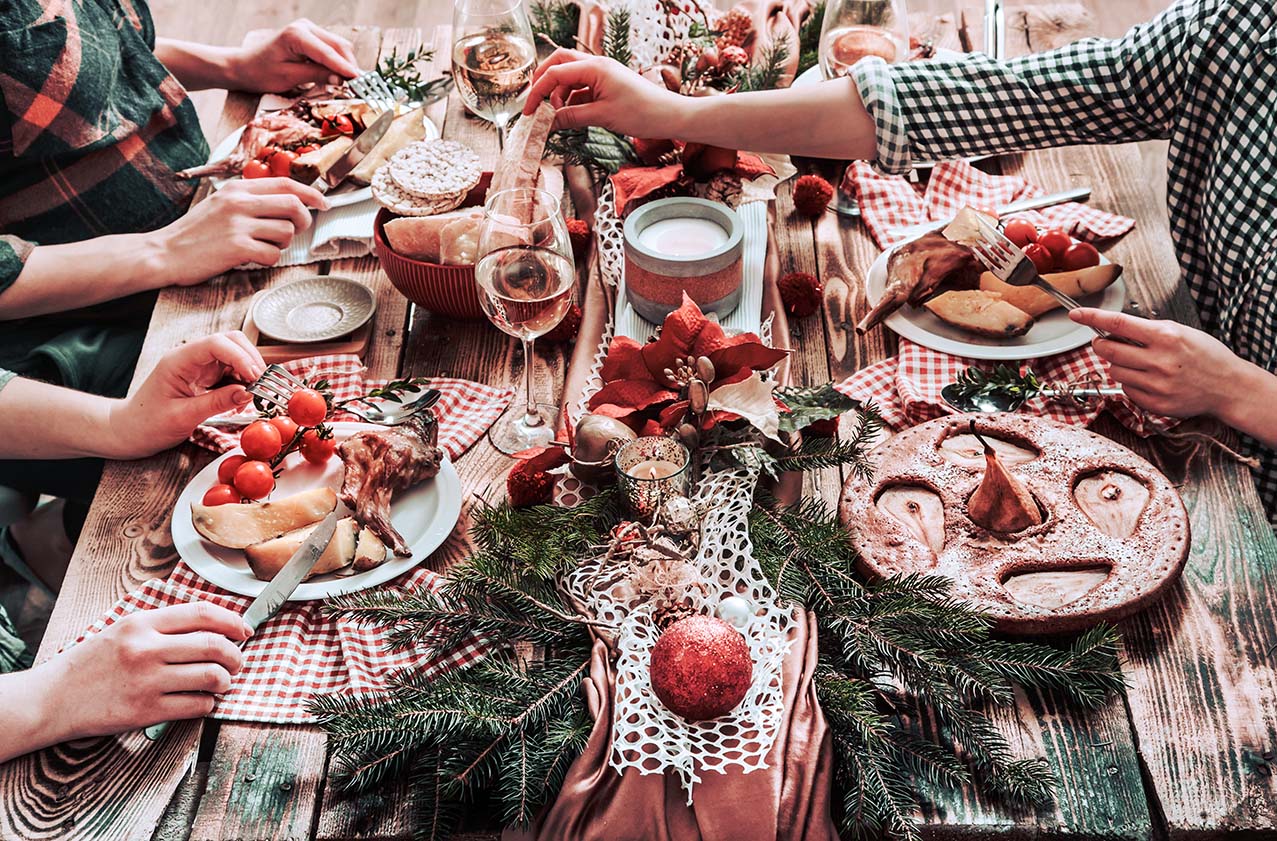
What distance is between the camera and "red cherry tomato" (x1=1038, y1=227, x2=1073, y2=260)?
1.29 metres

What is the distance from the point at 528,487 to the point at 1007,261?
59 cm

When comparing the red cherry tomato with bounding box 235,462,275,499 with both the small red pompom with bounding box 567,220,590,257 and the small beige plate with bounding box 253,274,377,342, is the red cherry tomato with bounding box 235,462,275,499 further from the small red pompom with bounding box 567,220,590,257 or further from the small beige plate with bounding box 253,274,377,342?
the small red pompom with bounding box 567,220,590,257

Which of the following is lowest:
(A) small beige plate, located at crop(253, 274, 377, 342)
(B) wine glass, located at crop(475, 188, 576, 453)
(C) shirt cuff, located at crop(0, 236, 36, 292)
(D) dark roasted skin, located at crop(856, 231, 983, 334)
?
(C) shirt cuff, located at crop(0, 236, 36, 292)

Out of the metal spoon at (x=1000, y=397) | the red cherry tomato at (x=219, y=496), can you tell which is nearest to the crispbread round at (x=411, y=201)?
the red cherry tomato at (x=219, y=496)

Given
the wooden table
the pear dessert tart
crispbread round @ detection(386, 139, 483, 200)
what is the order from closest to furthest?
the wooden table, the pear dessert tart, crispbread round @ detection(386, 139, 483, 200)

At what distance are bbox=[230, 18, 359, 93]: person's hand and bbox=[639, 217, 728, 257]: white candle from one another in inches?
29.2

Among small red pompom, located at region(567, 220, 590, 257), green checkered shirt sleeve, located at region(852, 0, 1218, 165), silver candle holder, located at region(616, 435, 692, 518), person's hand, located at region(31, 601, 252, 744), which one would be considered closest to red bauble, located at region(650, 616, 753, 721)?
silver candle holder, located at region(616, 435, 692, 518)

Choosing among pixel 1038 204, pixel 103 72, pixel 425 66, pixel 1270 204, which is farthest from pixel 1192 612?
pixel 103 72

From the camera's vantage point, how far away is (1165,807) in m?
0.82

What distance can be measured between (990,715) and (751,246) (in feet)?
2.30

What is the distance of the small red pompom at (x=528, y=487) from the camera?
3.54 ft

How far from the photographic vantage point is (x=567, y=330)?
131 cm

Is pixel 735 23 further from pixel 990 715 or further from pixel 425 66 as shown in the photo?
pixel 990 715

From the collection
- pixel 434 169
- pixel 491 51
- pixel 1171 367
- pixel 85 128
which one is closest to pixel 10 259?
pixel 85 128
